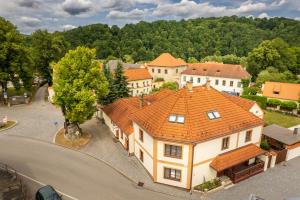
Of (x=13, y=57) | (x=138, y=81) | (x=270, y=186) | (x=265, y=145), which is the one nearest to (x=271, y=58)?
(x=138, y=81)

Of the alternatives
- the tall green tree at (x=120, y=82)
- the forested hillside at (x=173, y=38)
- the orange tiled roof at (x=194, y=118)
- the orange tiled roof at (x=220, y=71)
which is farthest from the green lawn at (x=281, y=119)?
the forested hillside at (x=173, y=38)

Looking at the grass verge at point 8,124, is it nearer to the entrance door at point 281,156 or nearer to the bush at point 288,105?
the entrance door at point 281,156

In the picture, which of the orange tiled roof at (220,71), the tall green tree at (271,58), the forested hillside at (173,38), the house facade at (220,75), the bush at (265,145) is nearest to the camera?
the bush at (265,145)

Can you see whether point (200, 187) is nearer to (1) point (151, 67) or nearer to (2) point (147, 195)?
(2) point (147, 195)

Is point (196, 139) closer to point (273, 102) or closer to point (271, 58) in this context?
point (273, 102)

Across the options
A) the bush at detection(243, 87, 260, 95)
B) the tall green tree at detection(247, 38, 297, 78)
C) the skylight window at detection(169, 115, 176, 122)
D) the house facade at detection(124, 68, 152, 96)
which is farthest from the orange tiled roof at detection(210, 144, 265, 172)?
the tall green tree at detection(247, 38, 297, 78)
